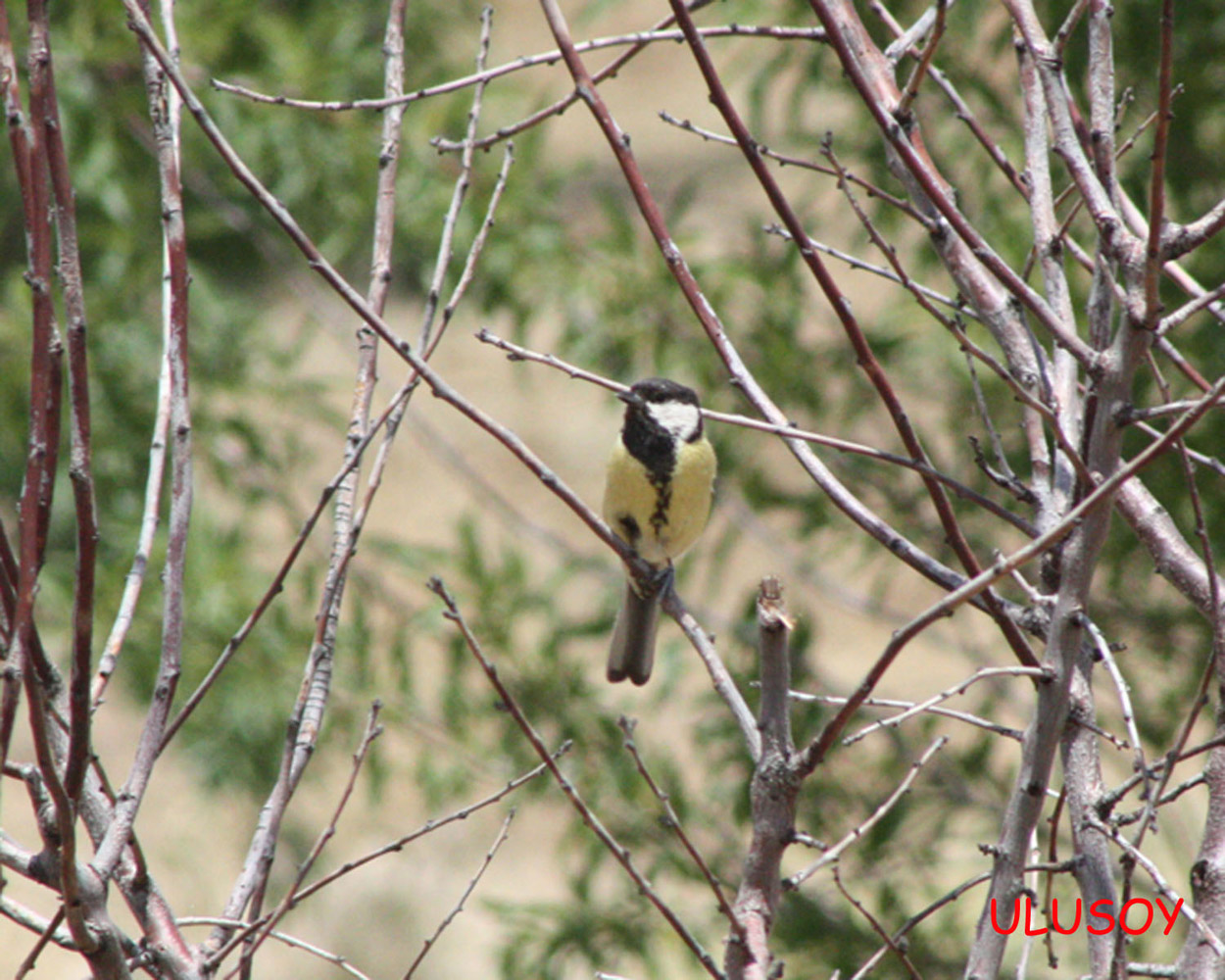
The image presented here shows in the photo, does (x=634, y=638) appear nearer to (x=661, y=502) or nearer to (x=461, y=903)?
(x=661, y=502)

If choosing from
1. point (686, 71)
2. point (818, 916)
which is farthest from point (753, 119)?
point (686, 71)

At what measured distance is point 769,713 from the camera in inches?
56.4

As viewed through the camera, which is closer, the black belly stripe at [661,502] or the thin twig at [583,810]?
the thin twig at [583,810]

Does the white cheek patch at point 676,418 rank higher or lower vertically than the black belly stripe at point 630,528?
higher

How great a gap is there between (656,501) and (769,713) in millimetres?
1950

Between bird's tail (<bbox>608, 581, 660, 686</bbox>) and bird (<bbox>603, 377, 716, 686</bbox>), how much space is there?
11 cm

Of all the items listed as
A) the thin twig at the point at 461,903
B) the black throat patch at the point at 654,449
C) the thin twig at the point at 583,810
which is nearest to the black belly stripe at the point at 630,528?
the black throat patch at the point at 654,449

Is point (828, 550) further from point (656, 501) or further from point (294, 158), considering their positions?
point (294, 158)

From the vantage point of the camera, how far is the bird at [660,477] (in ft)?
10.7

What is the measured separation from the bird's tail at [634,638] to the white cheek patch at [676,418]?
0.53 meters

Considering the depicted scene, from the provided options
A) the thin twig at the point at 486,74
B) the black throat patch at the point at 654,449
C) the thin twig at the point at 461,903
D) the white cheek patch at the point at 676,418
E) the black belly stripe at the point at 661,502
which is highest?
the white cheek patch at the point at 676,418

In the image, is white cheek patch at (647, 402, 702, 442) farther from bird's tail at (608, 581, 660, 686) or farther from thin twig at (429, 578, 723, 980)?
thin twig at (429, 578, 723, 980)

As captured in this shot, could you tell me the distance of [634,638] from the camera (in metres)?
3.69

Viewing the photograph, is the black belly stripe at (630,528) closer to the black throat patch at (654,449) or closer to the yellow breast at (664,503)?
the yellow breast at (664,503)
